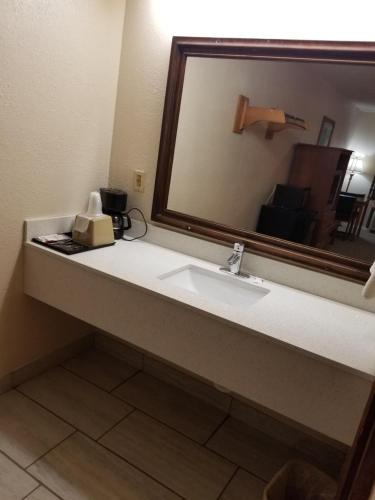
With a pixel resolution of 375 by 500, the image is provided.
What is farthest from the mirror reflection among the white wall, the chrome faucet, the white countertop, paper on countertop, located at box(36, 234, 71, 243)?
paper on countertop, located at box(36, 234, 71, 243)

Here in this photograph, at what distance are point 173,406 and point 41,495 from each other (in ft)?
2.40

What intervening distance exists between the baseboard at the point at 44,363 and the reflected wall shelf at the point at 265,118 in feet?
4.95

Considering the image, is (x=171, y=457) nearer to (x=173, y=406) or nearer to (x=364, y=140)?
(x=173, y=406)

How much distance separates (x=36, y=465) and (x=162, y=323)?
79 centimetres

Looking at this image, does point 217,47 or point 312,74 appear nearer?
point 312,74

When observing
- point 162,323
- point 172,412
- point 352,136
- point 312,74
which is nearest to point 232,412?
point 172,412

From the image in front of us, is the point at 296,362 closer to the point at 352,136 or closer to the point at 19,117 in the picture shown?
the point at 352,136

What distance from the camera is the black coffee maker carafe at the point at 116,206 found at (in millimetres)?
Result: 1897

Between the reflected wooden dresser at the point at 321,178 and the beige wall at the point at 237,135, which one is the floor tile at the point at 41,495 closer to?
the beige wall at the point at 237,135

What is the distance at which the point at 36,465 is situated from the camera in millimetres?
1479

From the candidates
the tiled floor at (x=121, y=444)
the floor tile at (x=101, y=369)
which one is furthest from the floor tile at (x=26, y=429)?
the floor tile at (x=101, y=369)

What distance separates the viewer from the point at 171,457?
161 centimetres

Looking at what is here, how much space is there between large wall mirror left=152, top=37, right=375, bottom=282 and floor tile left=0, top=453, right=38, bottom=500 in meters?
1.23

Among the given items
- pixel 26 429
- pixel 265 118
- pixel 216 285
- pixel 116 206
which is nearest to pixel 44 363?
pixel 26 429
